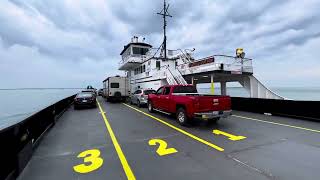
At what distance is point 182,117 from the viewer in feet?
29.6

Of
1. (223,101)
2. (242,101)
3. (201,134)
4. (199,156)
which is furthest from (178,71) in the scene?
(199,156)

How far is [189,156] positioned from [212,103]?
3.81 meters

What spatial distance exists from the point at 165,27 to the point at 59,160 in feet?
73.4

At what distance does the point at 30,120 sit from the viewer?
19.8 ft

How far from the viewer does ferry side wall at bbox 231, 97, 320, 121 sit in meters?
9.84

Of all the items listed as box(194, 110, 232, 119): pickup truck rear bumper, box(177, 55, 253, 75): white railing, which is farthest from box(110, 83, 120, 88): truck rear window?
box(194, 110, 232, 119): pickup truck rear bumper

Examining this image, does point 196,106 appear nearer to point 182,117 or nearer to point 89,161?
point 182,117

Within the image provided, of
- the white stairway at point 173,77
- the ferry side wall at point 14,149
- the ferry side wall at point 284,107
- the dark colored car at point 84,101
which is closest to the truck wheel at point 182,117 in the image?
the ferry side wall at point 14,149

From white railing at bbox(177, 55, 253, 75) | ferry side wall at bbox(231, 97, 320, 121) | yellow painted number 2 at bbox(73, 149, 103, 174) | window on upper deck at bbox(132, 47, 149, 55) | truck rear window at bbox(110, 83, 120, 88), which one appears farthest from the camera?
window on upper deck at bbox(132, 47, 149, 55)

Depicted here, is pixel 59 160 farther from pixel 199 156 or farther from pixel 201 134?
pixel 201 134

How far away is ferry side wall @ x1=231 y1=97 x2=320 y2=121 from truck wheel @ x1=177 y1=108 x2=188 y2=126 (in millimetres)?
6270

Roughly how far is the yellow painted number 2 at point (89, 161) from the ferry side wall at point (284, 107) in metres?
10.2

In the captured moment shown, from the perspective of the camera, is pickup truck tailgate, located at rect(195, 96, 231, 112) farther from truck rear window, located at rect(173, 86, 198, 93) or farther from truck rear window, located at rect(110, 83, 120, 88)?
truck rear window, located at rect(110, 83, 120, 88)

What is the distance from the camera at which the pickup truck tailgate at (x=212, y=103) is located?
8203mm
